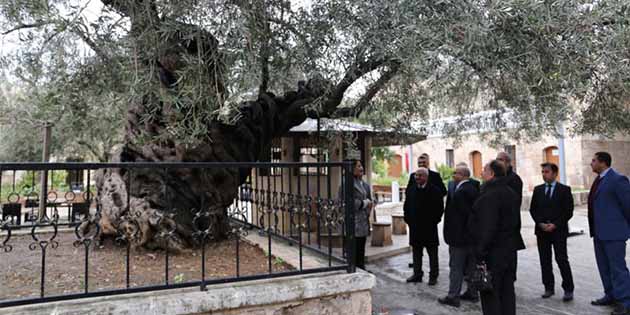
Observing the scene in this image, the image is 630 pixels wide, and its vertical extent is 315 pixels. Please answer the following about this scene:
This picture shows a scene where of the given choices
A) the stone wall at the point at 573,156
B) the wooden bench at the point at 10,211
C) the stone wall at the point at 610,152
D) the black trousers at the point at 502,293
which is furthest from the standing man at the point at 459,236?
the stone wall at the point at 610,152

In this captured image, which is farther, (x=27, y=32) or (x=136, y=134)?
(x=136, y=134)

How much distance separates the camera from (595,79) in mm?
3898

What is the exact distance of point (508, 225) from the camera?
4.12 metres

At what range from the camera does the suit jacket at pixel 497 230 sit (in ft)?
13.4

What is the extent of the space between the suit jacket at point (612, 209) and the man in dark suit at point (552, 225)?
43cm

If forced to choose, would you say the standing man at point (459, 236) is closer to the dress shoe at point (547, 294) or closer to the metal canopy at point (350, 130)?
the dress shoe at point (547, 294)

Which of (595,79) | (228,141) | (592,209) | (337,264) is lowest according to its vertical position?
(337,264)

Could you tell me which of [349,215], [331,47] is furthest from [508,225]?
A: [331,47]

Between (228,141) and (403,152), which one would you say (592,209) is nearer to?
(228,141)

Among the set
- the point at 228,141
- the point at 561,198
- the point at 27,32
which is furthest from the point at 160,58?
the point at 561,198

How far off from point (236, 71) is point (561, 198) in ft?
15.5

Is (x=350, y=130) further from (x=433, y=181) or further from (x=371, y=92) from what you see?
(x=371, y=92)

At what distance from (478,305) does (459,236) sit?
0.93m

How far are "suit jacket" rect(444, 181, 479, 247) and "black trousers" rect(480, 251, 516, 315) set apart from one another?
93 cm
